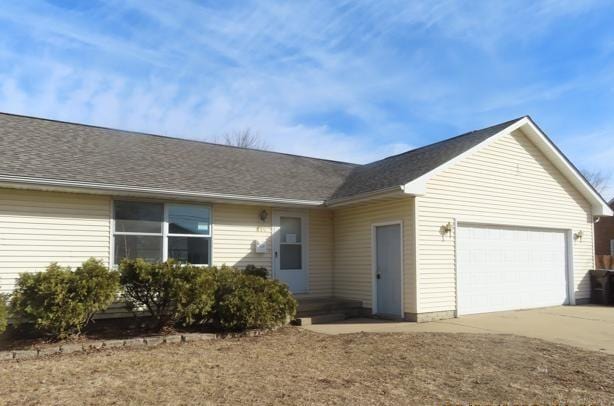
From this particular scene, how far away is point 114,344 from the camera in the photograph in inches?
328

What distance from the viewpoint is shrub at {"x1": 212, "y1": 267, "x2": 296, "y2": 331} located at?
30.7 feet

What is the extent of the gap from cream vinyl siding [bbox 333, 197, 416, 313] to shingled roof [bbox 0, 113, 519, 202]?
0.54 m

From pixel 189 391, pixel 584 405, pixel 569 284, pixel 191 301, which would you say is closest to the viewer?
pixel 584 405

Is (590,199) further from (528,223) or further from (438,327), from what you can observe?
(438,327)

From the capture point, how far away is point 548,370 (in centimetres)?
652

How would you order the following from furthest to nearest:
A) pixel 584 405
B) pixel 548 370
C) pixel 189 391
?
1. pixel 548 370
2. pixel 189 391
3. pixel 584 405

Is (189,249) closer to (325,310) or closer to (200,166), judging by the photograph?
(200,166)

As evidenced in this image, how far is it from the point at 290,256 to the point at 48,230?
5.70 meters

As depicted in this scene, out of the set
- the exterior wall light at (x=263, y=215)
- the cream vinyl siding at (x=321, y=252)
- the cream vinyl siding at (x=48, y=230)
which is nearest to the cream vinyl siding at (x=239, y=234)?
the exterior wall light at (x=263, y=215)

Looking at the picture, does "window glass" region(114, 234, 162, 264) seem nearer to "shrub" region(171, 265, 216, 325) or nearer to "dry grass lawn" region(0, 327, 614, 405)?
"shrub" region(171, 265, 216, 325)

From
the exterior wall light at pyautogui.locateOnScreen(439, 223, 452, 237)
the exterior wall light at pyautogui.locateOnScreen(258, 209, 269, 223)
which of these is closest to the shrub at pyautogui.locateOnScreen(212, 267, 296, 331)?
the exterior wall light at pyautogui.locateOnScreen(258, 209, 269, 223)

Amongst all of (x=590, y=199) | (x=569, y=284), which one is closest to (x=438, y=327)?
(x=569, y=284)

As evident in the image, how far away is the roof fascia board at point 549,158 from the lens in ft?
36.6

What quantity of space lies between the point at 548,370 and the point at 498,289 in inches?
262
